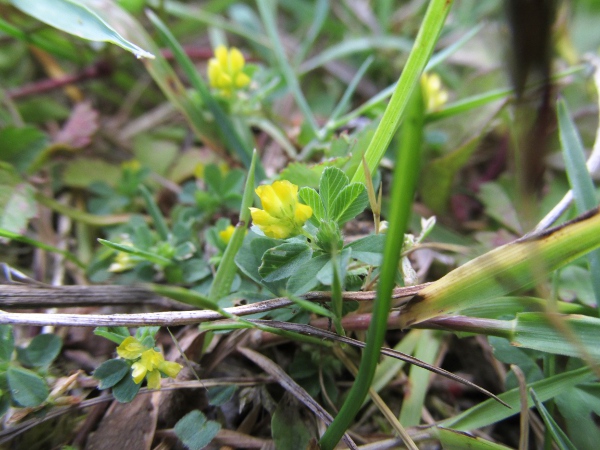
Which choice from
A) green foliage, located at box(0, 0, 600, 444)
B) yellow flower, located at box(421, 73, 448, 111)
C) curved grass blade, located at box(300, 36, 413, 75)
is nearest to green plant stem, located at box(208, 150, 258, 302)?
green foliage, located at box(0, 0, 600, 444)

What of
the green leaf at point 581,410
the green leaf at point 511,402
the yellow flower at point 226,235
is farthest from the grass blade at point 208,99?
the green leaf at point 581,410

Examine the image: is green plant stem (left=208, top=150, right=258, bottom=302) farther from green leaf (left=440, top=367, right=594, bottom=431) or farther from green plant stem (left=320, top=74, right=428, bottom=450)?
green leaf (left=440, top=367, right=594, bottom=431)

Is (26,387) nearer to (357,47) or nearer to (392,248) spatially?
(392,248)

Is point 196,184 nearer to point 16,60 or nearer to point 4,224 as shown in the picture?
point 4,224

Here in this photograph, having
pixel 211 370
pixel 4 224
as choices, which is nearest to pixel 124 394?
pixel 211 370

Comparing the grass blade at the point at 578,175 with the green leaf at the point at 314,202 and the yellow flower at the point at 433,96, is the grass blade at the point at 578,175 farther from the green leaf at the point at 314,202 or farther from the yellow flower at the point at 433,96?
the green leaf at the point at 314,202

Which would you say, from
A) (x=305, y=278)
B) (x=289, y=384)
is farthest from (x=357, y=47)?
(x=289, y=384)
